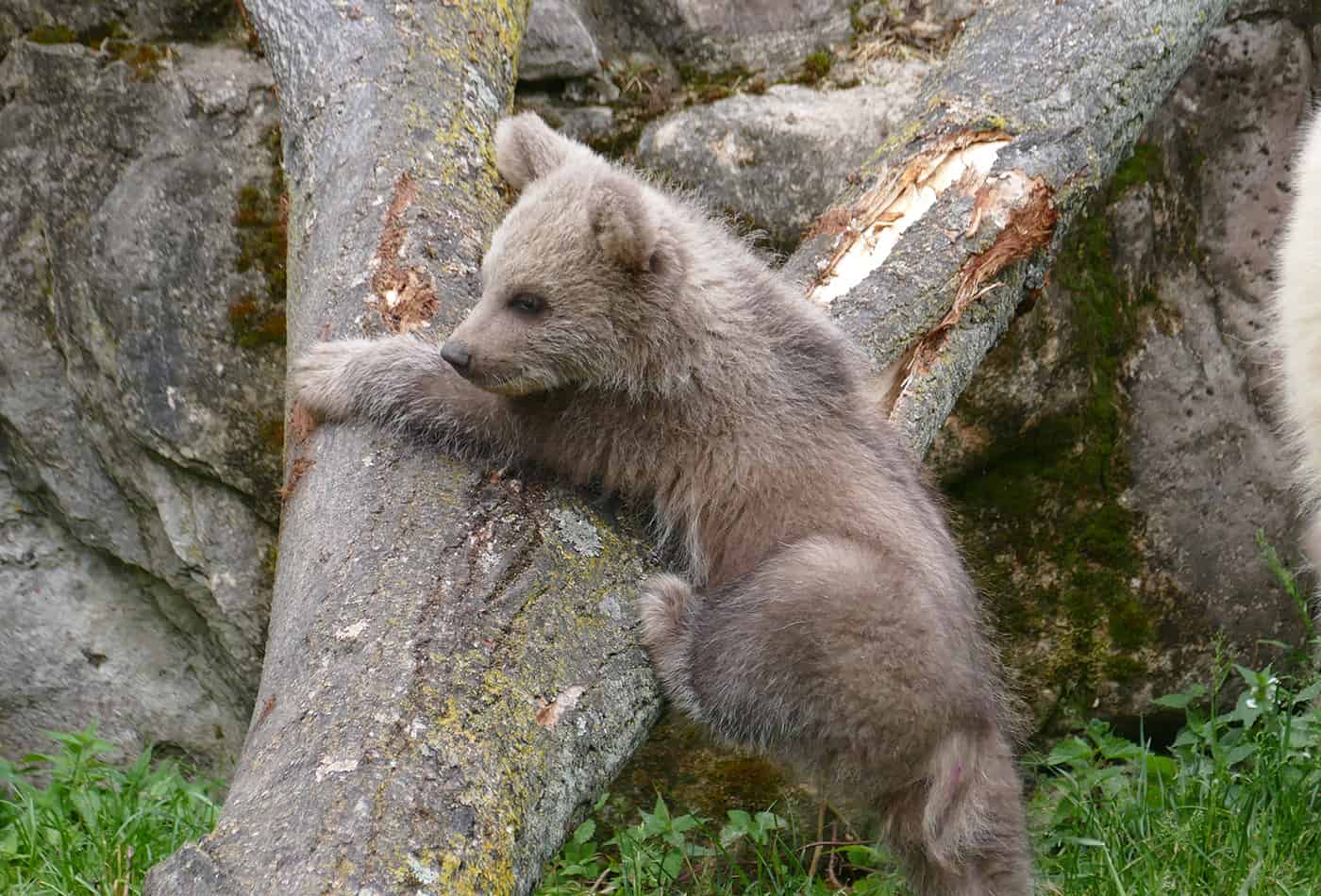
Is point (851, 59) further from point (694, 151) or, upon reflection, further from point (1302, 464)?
point (1302, 464)

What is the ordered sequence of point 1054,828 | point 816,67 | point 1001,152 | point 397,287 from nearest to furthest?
point 397,287, point 1001,152, point 1054,828, point 816,67

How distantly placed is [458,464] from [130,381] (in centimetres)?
290

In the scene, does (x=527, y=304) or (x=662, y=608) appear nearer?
(x=662, y=608)

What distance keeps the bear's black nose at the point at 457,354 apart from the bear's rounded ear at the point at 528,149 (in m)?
0.78

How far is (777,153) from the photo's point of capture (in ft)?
19.1

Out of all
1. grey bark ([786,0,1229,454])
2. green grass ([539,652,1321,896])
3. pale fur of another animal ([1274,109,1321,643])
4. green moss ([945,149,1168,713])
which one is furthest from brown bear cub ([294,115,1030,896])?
green moss ([945,149,1168,713])

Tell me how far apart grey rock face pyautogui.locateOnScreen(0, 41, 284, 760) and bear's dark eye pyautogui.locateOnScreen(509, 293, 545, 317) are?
2.46 meters

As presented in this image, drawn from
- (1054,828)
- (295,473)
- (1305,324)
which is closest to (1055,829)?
(1054,828)

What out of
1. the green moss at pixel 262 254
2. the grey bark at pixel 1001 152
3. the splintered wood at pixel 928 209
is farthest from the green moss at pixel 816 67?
the green moss at pixel 262 254

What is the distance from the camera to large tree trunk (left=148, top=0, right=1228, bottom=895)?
2498 mm

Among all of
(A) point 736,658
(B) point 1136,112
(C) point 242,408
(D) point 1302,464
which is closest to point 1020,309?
(B) point 1136,112

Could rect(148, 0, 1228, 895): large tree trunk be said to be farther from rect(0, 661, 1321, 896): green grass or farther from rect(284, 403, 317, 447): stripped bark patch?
rect(0, 661, 1321, 896): green grass

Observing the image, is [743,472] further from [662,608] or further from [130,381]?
Answer: [130,381]

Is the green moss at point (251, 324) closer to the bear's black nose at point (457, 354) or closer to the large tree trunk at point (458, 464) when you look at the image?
the large tree trunk at point (458, 464)
